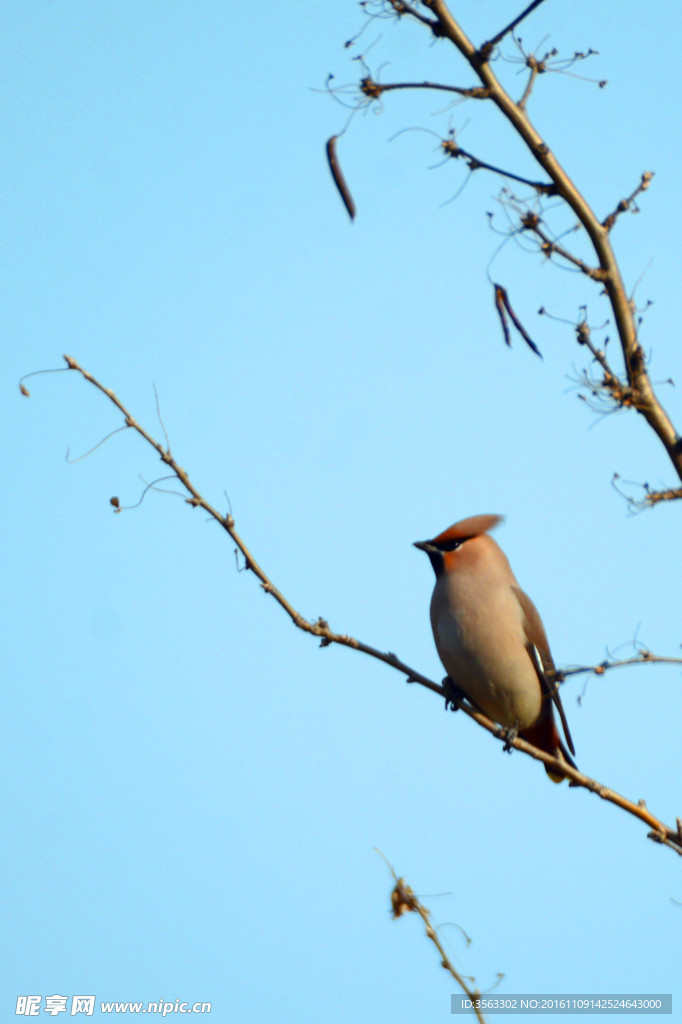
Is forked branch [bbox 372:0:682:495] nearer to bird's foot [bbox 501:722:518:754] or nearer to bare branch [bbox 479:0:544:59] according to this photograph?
bare branch [bbox 479:0:544:59]

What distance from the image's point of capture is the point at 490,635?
175 inches

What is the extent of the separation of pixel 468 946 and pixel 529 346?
1.59 meters

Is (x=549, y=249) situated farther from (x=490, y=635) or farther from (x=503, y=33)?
(x=490, y=635)

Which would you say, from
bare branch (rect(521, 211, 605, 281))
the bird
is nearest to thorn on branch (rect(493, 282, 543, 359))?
bare branch (rect(521, 211, 605, 281))

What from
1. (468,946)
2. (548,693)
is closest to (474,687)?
(548,693)

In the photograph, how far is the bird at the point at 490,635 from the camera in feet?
14.5

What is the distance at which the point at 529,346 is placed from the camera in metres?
2.78

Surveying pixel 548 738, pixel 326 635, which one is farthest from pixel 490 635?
pixel 326 635

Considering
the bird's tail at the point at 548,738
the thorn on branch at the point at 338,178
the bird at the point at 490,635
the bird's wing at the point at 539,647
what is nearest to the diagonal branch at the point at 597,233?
the thorn on branch at the point at 338,178

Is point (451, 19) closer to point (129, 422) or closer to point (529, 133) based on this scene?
point (529, 133)

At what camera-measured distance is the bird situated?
175 inches

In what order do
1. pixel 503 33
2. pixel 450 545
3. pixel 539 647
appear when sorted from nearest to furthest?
1. pixel 503 33
2. pixel 450 545
3. pixel 539 647

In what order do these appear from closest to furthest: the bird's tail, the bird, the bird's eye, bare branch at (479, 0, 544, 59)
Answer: bare branch at (479, 0, 544, 59) < the bird < the bird's eye < the bird's tail

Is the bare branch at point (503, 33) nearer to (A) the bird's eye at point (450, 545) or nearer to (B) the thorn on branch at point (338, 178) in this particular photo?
(B) the thorn on branch at point (338, 178)
